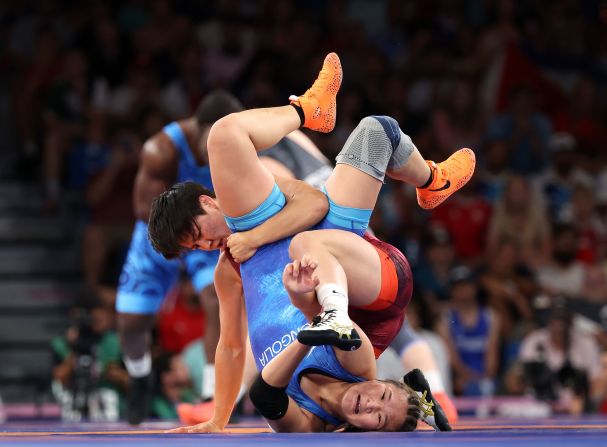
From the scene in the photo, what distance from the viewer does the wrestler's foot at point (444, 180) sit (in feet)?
13.4

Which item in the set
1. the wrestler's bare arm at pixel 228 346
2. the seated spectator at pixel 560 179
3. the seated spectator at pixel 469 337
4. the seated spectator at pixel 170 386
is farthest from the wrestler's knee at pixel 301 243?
the seated spectator at pixel 560 179

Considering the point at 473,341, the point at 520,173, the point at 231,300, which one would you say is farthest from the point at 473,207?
the point at 231,300

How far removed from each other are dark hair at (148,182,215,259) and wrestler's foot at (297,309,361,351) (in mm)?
643

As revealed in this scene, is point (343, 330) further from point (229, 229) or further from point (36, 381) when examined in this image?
point (36, 381)

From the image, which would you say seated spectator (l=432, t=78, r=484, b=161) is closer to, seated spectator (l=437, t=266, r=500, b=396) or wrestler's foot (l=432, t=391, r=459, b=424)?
seated spectator (l=437, t=266, r=500, b=396)

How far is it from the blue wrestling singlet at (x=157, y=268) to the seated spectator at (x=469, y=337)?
220 centimetres

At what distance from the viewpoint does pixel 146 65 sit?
861 centimetres

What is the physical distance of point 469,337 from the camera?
7.15m

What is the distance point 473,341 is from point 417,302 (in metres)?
0.52

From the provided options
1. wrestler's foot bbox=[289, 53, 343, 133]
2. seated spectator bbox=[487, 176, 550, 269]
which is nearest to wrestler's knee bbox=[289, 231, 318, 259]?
wrestler's foot bbox=[289, 53, 343, 133]

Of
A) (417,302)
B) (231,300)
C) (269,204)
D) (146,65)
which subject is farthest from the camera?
(146,65)

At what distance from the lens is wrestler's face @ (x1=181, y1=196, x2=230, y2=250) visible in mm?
3773

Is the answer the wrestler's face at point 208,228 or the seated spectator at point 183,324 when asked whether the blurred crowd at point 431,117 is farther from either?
the wrestler's face at point 208,228

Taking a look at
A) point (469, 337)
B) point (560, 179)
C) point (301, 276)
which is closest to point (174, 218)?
point (301, 276)
